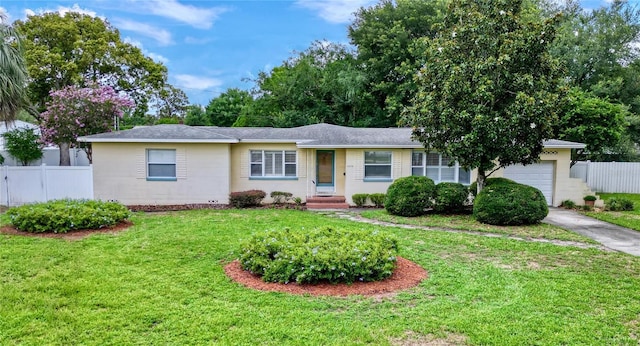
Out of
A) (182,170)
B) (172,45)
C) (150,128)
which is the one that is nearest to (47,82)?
(172,45)

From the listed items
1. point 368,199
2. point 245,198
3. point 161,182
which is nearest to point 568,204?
point 368,199

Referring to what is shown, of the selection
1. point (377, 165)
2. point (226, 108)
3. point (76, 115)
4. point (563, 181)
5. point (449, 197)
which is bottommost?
point (449, 197)

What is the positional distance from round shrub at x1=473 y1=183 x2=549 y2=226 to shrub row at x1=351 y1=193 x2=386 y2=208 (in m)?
3.93

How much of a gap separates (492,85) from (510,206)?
342 cm

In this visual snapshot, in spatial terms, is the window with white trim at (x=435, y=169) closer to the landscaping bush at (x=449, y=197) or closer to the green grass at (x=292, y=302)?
the landscaping bush at (x=449, y=197)

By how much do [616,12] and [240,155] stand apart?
75.3ft

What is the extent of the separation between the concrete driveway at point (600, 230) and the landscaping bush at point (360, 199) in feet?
19.6

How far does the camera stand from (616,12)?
71.6 feet

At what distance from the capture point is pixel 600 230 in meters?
10.3

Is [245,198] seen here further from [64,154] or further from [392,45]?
[392,45]

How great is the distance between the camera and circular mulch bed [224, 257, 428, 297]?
5340 millimetres

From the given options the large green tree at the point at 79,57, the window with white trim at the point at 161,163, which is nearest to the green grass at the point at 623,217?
the window with white trim at the point at 161,163

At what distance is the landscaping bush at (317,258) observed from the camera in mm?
5578

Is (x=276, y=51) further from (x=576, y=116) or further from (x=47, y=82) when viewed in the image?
(x=576, y=116)
